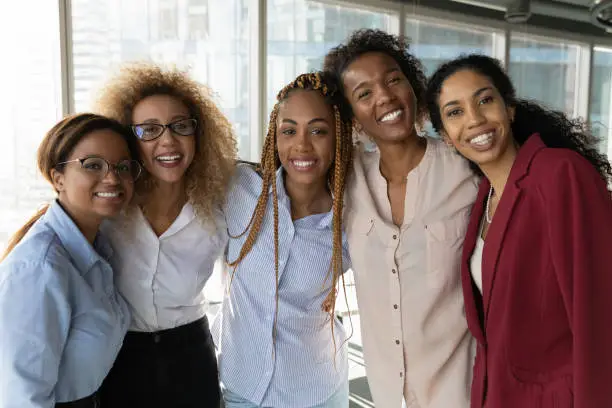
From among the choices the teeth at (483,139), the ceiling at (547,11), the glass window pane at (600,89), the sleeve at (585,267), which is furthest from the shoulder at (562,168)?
the glass window pane at (600,89)

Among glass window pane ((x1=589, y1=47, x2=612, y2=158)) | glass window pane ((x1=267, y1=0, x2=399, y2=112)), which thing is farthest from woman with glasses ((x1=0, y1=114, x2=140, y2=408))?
glass window pane ((x1=589, y1=47, x2=612, y2=158))

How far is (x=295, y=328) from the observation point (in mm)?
2123

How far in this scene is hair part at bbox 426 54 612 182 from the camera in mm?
1845

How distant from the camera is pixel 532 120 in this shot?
6.23ft

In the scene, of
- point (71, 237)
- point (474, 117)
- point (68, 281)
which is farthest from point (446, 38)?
point (68, 281)

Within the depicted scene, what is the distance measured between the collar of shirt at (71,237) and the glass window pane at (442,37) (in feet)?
16.7

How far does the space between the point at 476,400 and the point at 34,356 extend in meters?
1.38

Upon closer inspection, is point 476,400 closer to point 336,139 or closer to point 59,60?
point 336,139

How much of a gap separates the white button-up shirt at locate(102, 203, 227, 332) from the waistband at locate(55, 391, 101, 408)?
1.08 ft

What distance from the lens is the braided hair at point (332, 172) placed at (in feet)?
6.98

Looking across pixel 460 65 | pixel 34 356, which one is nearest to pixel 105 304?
pixel 34 356

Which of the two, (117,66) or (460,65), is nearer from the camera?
(460,65)

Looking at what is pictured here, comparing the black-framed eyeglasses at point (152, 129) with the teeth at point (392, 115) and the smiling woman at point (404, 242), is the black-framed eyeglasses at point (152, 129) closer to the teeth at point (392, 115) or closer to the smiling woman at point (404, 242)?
the smiling woman at point (404, 242)

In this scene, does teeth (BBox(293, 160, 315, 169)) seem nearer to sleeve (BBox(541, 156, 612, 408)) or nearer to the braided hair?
the braided hair
